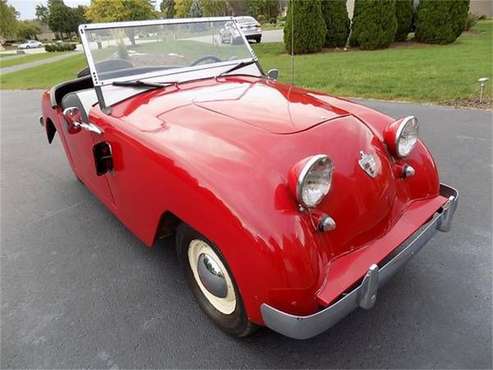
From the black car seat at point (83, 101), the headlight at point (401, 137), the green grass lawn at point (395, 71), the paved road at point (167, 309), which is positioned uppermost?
the black car seat at point (83, 101)

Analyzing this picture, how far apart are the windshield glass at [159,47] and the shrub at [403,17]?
12.3 meters

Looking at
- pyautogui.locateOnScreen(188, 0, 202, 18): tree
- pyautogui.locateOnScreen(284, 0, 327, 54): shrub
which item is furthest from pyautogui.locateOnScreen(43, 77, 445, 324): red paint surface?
pyautogui.locateOnScreen(188, 0, 202, 18): tree

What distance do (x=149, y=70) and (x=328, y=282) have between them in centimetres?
221

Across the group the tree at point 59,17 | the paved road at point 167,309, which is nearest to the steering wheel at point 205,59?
the paved road at point 167,309

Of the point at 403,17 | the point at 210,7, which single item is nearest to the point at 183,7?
the point at 210,7

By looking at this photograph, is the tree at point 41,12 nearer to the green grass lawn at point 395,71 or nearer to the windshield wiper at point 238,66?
the green grass lawn at point 395,71

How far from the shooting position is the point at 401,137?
2.33 metres

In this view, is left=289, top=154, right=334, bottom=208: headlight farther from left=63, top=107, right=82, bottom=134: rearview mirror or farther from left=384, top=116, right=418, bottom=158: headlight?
left=63, top=107, right=82, bottom=134: rearview mirror

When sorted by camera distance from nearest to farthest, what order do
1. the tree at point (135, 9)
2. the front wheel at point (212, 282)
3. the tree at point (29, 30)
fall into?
the front wheel at point (212, 282)
the tree at point (135, 9)
the tree at point (29, 30)

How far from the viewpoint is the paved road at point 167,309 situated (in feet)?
6.81

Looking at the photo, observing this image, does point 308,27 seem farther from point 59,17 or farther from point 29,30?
point 29,30

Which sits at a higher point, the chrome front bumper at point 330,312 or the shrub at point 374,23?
the shrub at point 374,23

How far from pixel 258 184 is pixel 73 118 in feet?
6.15

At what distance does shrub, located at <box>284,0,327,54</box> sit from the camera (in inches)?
506
